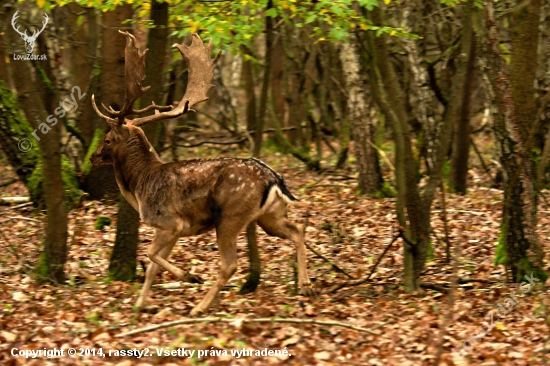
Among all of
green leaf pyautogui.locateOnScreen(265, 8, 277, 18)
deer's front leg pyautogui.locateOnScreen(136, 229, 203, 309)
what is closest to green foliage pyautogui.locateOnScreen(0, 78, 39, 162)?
deer's front leg pyautogui.locateOnScreen(136, 229, 203, 309)

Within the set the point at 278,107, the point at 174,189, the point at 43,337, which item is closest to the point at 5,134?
the point at 174,189

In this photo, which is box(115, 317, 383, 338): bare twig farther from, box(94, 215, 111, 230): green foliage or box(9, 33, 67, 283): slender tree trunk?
box(94, 215, 111, 230): green foliage

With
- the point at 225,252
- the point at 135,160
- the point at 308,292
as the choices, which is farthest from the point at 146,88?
the point at 308,292

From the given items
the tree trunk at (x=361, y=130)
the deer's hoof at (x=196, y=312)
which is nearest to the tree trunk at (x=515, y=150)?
the deer's hoof at (x=196, y=312)

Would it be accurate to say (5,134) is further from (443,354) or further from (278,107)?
(278,107)

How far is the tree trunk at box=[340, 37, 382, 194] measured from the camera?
50.4 ft

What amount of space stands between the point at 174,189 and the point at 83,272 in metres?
2.19

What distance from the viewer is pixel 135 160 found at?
955 cm

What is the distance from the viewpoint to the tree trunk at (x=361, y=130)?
15367 millimetres

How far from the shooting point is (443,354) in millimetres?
7340

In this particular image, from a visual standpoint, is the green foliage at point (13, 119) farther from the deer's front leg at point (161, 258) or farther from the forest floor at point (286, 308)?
the deer's front leg at point (161, 258)

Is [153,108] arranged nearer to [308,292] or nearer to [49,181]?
[49,181]

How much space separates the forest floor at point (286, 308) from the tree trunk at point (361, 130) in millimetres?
2819

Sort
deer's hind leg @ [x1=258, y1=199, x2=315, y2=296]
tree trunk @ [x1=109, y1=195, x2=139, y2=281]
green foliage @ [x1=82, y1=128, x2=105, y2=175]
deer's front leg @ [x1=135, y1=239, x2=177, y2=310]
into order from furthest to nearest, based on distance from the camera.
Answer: green foliage @ [x1=82, y1=128, x2=105, y2=175], tree trunk @ [x1=109, y1=195, x2=139, y2=281], deer's hind leg @ [x1=258, y1=199, x2=315, y2=296], deer's front leg @ [x1=135, y1=239, x2=177, y2=310]
